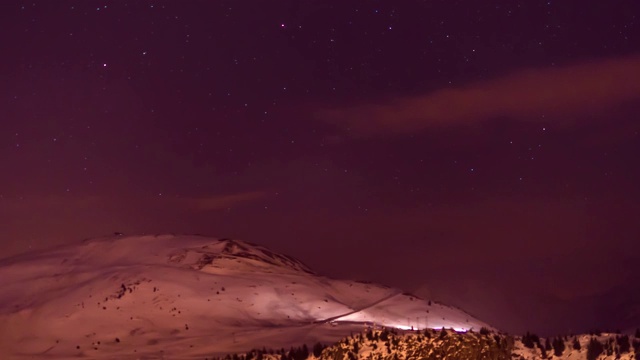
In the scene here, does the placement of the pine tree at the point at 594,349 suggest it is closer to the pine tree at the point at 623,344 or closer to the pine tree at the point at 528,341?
the pine tree at the point at 623,344

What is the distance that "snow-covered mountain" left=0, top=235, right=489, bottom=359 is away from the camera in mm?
27258

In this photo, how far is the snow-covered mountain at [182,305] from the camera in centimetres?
2726

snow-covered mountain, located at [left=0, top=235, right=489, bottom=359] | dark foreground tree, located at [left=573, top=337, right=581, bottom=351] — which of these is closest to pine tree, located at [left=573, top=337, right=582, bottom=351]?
dark foreground tree, located at [left=573, top=337, right=581, bottom=351]

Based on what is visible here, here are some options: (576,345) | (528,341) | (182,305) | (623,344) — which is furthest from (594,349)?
(182,305)

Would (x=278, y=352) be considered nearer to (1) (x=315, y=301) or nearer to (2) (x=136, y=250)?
(1) (x=315, y=301)

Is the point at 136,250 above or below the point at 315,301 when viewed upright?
above

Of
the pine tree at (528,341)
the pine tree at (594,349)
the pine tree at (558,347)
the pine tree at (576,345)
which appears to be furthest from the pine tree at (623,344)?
the pine tree at (528,341)

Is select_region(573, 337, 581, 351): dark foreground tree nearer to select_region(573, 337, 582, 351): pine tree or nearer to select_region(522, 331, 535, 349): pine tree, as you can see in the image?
select_region(573, 337, 582, 351): pine tree

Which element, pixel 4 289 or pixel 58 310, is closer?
pixel 58 310

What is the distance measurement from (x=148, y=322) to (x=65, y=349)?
3076 millimetres

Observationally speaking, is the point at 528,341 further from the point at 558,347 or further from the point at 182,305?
the point at 182,305

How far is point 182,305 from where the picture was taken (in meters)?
31.5

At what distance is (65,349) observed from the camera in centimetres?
2761

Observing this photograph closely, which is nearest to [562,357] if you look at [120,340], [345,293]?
[120,340]
